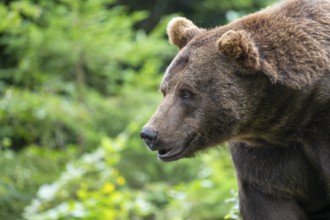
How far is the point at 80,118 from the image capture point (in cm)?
1215

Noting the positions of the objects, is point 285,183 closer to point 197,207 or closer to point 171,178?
point 197,207

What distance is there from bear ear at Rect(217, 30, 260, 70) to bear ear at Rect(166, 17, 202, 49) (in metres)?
0.51

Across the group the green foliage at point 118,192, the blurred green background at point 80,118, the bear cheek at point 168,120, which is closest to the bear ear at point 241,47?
the bear cheek at point 168,120

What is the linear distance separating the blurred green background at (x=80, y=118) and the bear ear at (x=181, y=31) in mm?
3914

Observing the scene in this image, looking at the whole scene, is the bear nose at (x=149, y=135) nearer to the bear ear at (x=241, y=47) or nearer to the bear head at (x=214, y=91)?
the bear head at (x=214, y=91)

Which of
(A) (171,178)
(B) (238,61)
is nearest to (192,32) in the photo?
(B) (238,61)

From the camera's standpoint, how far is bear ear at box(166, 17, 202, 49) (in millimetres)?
5980

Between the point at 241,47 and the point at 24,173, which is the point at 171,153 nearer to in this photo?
the point at 241,47

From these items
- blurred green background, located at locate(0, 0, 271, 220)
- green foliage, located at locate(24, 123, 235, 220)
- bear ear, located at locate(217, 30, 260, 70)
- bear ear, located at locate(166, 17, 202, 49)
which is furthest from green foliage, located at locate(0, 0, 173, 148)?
bear ear, located at locate(217, 30, 260, 70)

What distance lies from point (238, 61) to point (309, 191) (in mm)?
1018

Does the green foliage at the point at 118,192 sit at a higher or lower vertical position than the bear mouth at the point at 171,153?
higher

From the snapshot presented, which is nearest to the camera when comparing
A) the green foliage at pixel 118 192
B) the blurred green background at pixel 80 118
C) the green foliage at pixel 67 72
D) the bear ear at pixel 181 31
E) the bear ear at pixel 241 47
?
the bear ear at pixel 241 47

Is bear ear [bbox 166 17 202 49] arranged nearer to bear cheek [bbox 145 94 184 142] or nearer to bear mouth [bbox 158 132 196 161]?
bear cheek [bbox 145 94 184 142]

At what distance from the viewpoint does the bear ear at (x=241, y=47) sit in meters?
5.43
